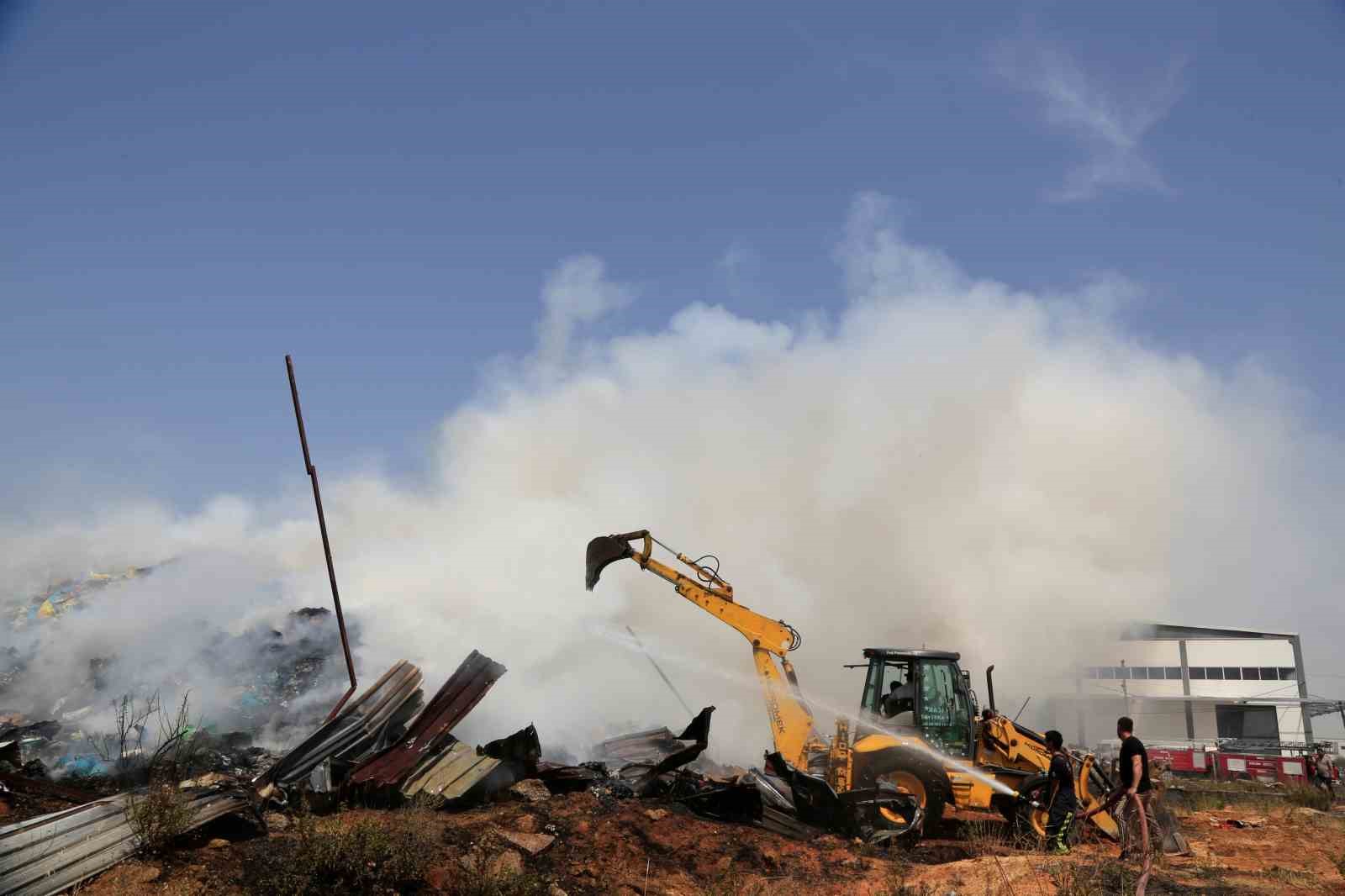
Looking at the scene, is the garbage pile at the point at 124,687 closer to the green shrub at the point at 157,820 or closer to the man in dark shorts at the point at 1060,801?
Result: the green shrub at the point at 157,820

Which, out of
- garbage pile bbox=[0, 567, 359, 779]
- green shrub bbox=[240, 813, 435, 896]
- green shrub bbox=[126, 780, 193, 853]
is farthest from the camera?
garbage pile bbox=[0, 567, 359, 779]

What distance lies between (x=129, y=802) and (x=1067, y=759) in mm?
10272

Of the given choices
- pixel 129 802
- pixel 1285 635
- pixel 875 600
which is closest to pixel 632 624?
pixel 875 600

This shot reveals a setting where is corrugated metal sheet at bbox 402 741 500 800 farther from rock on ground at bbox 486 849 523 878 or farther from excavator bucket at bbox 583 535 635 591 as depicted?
excavator bucket at bbox 583 535 635 591

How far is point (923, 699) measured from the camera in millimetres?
11992

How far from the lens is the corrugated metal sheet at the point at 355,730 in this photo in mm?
10867

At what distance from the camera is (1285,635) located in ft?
128

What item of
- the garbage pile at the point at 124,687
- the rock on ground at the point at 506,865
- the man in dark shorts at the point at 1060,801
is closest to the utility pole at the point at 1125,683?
the man in dark shorts at the point at 1060,801

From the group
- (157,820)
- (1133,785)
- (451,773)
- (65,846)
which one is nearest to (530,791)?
(451,773)

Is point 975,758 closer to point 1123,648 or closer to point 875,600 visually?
point 875,600

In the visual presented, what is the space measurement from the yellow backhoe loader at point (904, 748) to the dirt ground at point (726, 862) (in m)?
0.45

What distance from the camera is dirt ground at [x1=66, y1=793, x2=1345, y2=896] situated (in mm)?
7457


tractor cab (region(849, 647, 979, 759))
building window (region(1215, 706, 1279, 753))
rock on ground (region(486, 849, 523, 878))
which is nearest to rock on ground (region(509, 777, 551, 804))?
rock on ground (region(486, 849, 523, 878))

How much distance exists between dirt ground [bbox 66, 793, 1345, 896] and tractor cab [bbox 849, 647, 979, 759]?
115 centimetres
